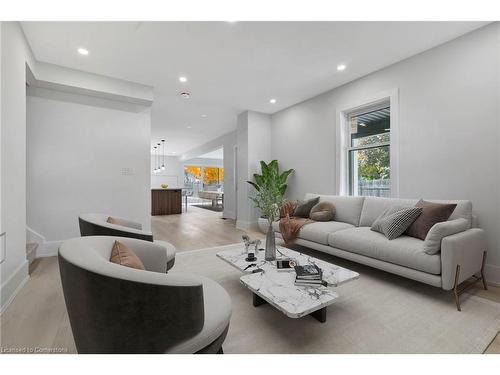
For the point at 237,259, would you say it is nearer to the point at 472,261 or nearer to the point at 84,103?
the point at 472,261

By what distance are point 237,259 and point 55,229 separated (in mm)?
3140

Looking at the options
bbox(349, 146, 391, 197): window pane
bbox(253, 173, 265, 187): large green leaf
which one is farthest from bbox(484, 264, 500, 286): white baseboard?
bbox(253, 173, 265, 187): large green leaf

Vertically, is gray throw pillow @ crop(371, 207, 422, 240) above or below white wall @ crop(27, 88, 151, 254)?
below

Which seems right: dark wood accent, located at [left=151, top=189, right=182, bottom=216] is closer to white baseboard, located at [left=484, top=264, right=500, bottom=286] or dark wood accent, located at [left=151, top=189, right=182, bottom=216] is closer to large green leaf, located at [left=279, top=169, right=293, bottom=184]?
large green leaf, located at [left=279, top=169, right=293, bottom=184]

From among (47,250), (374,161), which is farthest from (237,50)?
(47,250)

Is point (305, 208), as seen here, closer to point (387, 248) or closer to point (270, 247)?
point (387, 248)

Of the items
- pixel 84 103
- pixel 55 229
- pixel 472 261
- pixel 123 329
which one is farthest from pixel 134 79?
pixel 472 261

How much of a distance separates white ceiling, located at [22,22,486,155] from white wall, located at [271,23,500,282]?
0.20 m

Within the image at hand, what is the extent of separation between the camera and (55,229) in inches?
138

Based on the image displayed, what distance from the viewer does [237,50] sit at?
9.61ft

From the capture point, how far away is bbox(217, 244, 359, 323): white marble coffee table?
4.64 feet

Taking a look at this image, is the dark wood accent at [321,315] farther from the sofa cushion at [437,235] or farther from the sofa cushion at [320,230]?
the sofa cushion at [320,230]

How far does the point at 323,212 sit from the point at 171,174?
1115 cm
